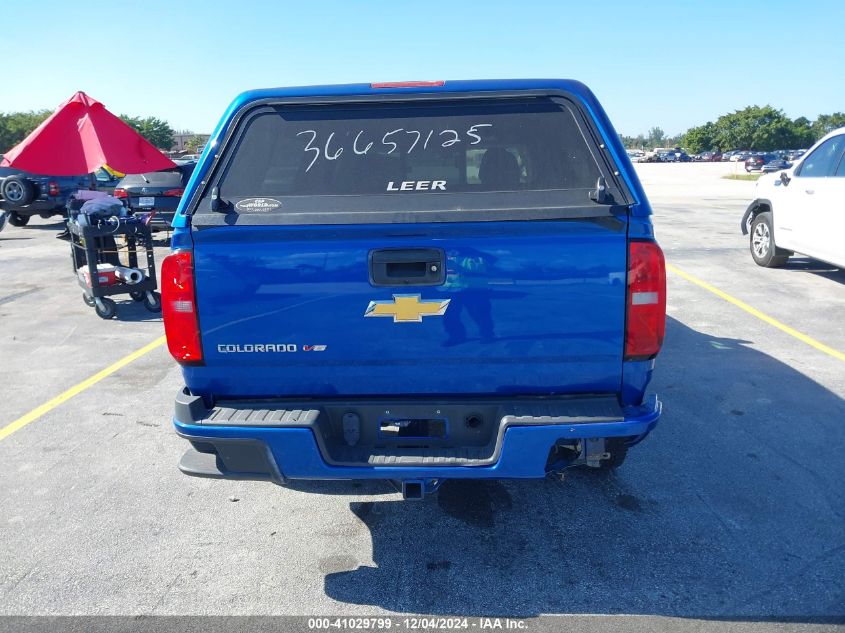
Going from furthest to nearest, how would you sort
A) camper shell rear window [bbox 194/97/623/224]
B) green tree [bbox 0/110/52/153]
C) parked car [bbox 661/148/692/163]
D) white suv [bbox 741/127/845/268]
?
parked car [bbox 661/148/692/163]
green tree [bbox 0/110/52/153]
white suv [bbox 741/127/845/268]
camper shell rear window [bbox 194/97/623/224]

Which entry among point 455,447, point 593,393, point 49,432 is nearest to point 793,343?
point 593,393

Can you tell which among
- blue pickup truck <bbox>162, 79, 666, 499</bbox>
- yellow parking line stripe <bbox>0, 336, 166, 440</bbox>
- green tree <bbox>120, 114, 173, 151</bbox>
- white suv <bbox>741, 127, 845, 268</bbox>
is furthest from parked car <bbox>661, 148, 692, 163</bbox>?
blue pickup truck <bbox>162, 79, 666, 499</bbox>

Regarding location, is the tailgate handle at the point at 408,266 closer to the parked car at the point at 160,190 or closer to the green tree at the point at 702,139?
the parked car at the point at 160,190

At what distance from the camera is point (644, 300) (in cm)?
290

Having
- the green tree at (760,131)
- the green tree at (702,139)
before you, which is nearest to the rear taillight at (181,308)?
the green tree at (760,131)

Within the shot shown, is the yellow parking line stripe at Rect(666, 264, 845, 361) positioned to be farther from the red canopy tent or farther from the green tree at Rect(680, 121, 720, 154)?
the green tree at Rect(680, 121, 720, 154)

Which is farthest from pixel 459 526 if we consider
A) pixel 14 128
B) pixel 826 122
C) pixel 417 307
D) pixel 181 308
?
pixel 826 122

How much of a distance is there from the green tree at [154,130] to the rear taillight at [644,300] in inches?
2886

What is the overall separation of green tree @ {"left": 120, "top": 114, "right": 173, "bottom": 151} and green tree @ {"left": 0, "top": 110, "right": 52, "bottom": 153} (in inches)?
347

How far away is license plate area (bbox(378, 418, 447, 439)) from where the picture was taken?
3.08 metres

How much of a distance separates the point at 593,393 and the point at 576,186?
37.4 inches

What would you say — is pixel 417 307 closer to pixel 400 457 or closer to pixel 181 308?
pixel 400 457

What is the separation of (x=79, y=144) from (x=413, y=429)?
7255 millimetres

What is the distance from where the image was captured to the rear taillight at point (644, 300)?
2881 millimetres
